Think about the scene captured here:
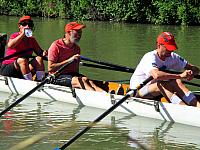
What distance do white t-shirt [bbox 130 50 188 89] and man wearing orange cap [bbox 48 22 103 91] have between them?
141 centimetres

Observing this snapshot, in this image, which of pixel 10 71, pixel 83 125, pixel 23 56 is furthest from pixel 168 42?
pixel 10 71

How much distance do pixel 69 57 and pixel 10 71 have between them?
5.11 ft

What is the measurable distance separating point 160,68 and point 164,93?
0.41 m

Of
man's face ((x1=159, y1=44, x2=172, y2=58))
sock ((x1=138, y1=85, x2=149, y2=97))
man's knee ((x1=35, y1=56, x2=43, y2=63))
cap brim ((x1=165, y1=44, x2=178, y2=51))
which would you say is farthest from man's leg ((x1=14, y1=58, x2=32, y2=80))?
cap brim ((x1=165, y1=44, x2=178, y2=51))

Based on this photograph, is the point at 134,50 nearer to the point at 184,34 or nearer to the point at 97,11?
the point at 184,34

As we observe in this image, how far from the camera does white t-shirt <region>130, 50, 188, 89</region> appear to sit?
320 inches

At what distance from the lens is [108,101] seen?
9.13 meters

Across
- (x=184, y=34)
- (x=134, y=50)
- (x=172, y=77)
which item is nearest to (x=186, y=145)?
(x=172, y=77)

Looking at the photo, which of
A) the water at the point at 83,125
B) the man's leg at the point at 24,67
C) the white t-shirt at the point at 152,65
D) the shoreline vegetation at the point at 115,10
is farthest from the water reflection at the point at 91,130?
the shoreline vegetation at the point at 115,10

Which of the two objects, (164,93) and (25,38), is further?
(25,38)

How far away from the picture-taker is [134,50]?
1816cm

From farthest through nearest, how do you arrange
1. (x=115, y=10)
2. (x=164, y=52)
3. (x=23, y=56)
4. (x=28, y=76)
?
(x=115, y=10), (x=23, y=56), (x=28, y=76), (x=164, y=52)

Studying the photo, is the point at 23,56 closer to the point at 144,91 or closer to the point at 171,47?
the point at 144,91

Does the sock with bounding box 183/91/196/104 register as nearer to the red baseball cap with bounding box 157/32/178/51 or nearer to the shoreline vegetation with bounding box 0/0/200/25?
the red baseball cap with bounding box 157/32/178/51
